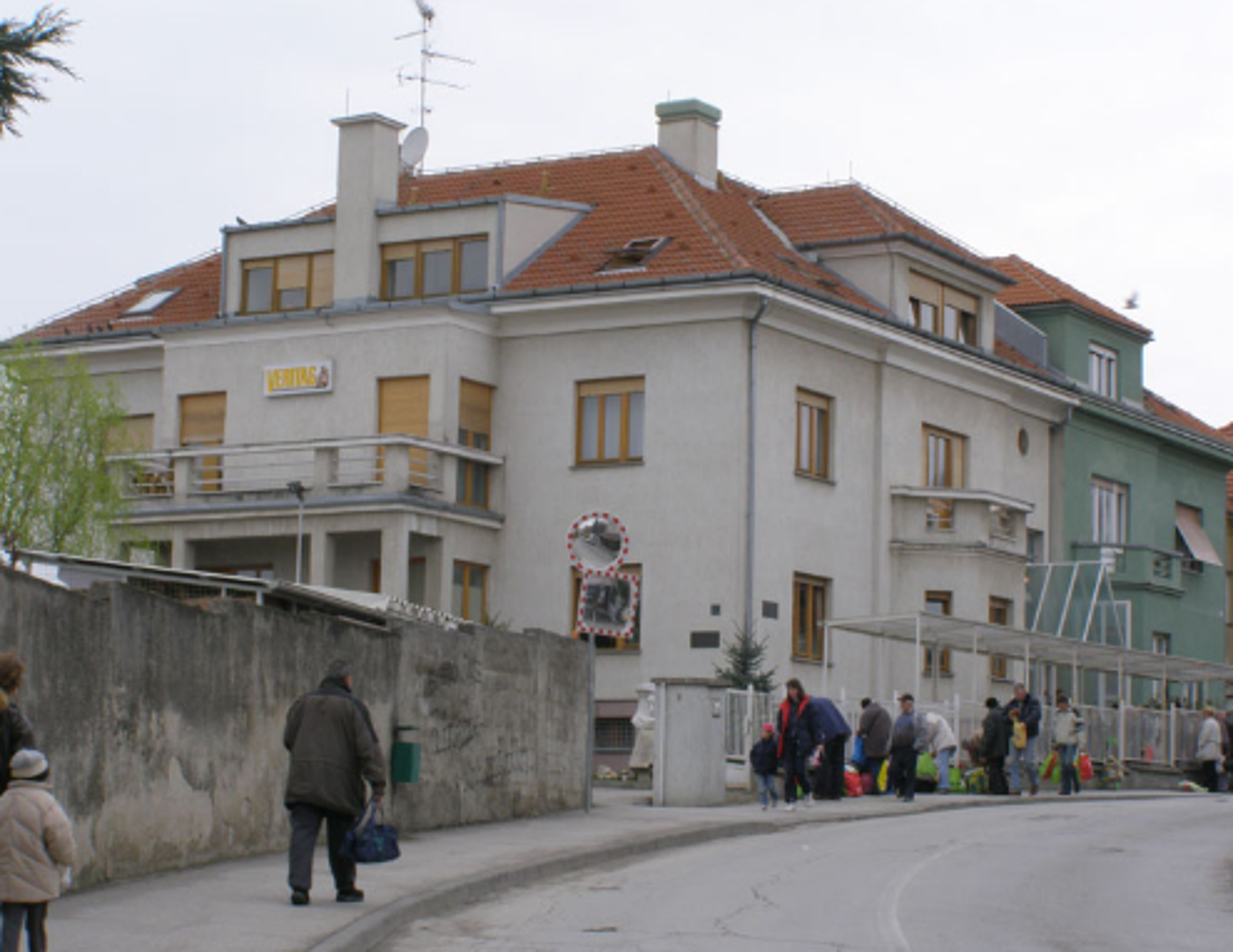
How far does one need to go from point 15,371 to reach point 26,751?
30602 millimetres

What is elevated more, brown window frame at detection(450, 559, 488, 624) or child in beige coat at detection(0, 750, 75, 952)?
brown window frame at detection(450, 559, 488, 624)

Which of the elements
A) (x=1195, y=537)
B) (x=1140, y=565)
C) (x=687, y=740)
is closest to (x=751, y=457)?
(x=687, y=740)

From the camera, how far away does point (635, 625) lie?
125 ft

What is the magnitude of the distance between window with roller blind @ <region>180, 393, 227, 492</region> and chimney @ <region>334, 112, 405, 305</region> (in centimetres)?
307

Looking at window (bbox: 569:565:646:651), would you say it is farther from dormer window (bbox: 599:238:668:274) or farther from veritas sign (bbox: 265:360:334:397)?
veritas sign (bbox: 265:360:334:397)

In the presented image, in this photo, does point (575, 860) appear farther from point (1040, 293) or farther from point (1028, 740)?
point (1040, 293)

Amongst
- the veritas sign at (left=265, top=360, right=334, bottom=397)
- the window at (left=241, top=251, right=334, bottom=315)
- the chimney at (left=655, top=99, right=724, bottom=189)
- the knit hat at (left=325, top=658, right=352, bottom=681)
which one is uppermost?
the chimney at (left=655, top=99, right=724, bottom=189)

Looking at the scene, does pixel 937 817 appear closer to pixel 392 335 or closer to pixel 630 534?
Answer: pixel 630 534

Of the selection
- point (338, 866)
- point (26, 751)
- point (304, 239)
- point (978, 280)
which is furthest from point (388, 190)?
point (26, 751)

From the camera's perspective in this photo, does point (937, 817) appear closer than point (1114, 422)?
Yes

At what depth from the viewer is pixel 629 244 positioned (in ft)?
132

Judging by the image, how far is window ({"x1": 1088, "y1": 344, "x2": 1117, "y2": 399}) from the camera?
164ft

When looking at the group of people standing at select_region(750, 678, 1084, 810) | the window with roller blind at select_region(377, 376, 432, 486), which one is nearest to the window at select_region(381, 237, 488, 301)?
the window with roller blind at select_region(377, 376, 432, 486)

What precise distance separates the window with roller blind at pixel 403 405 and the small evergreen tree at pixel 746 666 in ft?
22.5
